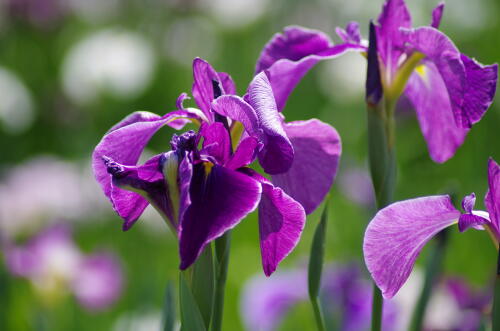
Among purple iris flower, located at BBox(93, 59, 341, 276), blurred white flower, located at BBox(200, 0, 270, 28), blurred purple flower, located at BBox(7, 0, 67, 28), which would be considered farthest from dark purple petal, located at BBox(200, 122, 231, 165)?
blurred white flower, located at BBox(200, 0, 270, 28)

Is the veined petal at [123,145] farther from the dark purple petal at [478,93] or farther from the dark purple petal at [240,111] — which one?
the dark purple petal at [478,93]

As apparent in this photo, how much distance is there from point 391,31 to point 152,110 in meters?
1.81

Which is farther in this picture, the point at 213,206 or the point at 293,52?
the point at 293,52

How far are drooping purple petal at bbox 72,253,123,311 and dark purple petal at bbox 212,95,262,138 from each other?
684 mm

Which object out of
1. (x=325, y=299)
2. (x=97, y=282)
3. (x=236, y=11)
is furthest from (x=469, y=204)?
(x=236, y=11)

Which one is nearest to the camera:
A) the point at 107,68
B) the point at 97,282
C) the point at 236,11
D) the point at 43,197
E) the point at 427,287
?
the point at 427,287

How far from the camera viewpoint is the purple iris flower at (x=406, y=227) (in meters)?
0.47

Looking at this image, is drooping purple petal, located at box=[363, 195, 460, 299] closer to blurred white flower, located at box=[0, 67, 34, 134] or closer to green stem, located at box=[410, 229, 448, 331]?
green stem, located at box=[410, 229, 448, 331]

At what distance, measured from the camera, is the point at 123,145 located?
53 centimetres

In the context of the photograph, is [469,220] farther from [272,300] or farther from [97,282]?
[97,282]

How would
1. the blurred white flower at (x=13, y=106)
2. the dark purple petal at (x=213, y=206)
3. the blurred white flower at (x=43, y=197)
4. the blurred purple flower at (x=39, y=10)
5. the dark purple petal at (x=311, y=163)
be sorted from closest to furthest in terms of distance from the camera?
the dark purple petal at (x=213, y=206), the dark purple petal at (x=311, y=163), the blurred white flower at (x=43, y=197), the blurred white flower at (x=13, y=106), the blurred purple flower at (x=39, y=10)

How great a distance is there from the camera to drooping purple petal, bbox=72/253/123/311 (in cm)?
112

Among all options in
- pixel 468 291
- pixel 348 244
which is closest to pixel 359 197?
pixel 348 244

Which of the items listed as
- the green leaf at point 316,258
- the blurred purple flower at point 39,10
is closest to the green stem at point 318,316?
the green leaf at point 316,258
